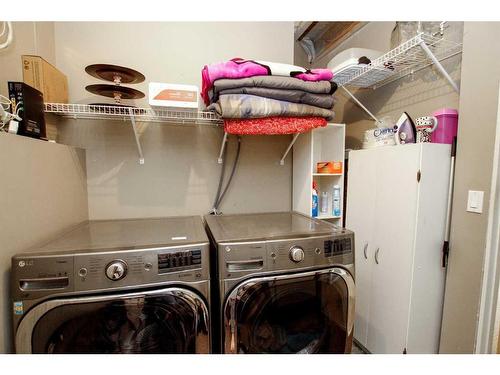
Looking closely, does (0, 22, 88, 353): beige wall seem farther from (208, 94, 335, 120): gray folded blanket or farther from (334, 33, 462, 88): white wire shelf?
(334, 33, 462, 88): white wire shelf

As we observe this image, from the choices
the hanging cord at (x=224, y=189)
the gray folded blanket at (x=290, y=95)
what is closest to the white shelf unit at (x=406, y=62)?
the gray folded blanket at (x=290, y=95)

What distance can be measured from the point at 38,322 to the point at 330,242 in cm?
122

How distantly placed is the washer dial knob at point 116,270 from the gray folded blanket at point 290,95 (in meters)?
0.96

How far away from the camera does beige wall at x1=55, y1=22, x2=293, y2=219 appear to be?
4.88 ft

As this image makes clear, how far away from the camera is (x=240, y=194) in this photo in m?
1.79

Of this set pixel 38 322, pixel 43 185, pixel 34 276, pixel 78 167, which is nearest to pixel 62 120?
pixel 78 167

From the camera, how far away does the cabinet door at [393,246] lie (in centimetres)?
134

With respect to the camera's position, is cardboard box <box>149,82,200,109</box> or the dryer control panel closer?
the dryer control panel

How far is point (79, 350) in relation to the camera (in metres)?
0.89

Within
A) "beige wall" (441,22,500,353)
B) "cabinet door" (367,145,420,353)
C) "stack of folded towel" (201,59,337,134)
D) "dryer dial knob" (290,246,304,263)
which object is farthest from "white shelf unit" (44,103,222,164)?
"beige wall" (441,22,500,353)

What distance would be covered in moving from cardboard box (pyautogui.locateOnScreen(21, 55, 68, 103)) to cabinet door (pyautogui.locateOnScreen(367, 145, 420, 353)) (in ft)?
6.63

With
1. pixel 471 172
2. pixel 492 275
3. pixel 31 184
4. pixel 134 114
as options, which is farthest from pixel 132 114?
pixel 492 275

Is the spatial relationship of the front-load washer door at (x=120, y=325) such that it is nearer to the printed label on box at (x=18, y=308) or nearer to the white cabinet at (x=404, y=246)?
the printed label on box at (x=18, y=308)
